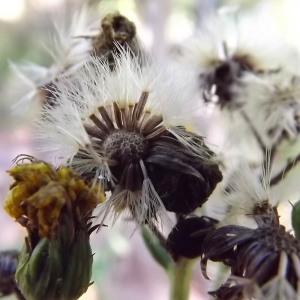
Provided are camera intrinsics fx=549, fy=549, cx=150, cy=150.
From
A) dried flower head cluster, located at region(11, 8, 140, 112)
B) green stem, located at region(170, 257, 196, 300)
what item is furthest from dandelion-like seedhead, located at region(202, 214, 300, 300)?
dried flower head cluster, located at region(11, 8, 140, 112)

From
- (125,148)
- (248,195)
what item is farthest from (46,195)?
(248,195)

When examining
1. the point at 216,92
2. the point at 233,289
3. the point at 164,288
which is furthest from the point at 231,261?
the point at 164,288

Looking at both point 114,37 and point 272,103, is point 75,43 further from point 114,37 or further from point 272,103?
point 272,103

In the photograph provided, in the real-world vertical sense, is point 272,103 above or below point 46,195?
below

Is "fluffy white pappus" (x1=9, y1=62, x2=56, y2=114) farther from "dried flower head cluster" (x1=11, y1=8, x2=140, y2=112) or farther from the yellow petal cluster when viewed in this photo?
the yellow petal cluster

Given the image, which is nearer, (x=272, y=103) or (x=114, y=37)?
(x=114, y=37)

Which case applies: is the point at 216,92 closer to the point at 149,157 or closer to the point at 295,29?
the point at 149,157
